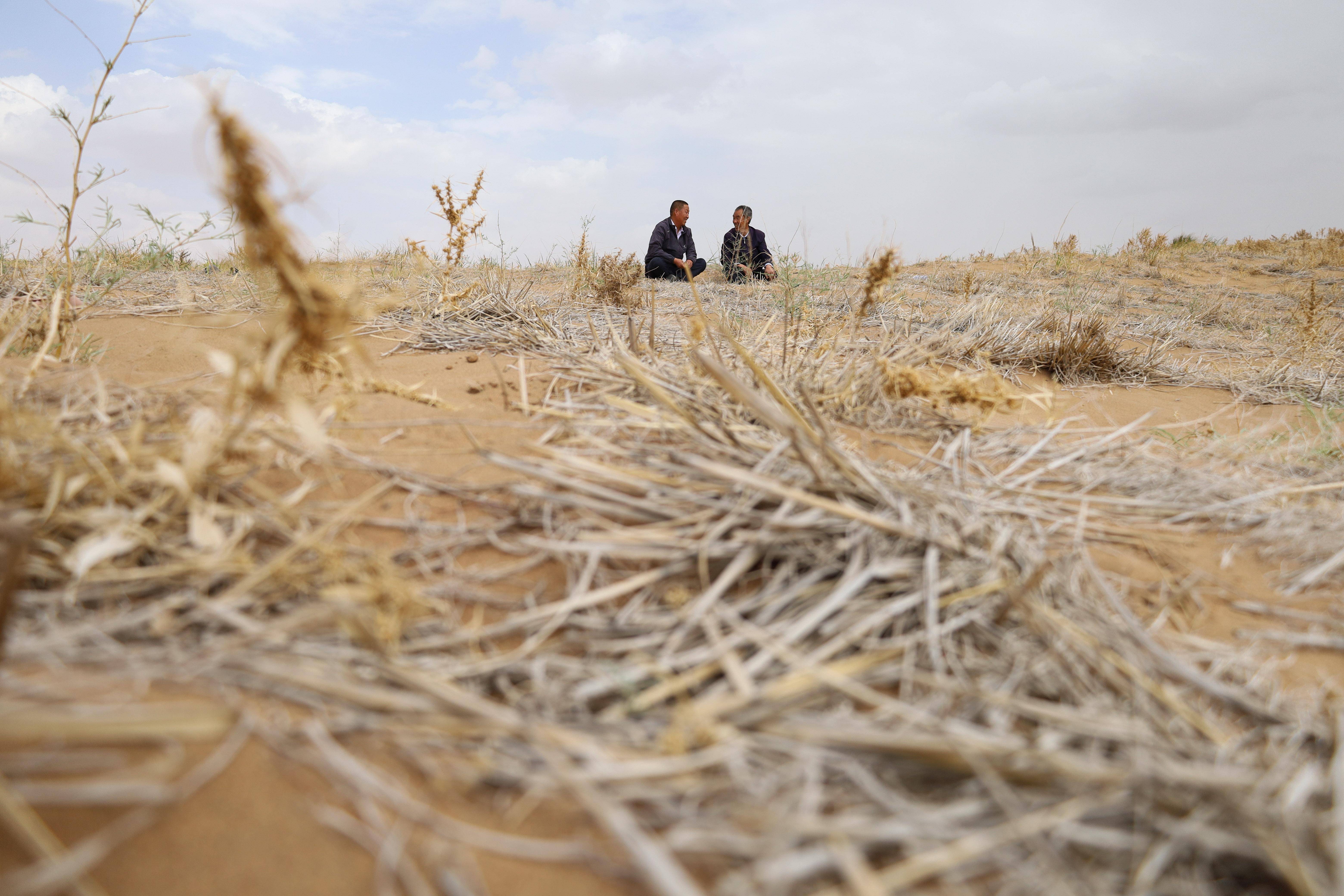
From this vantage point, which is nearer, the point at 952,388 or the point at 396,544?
the point at 396,544

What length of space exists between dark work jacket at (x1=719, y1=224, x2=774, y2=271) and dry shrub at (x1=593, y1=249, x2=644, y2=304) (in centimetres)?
316

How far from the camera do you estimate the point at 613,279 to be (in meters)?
5.87

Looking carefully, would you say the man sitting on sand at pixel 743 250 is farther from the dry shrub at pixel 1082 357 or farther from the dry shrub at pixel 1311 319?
the dry shrub at pixel 1311 319

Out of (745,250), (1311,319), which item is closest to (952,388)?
(1311,319)

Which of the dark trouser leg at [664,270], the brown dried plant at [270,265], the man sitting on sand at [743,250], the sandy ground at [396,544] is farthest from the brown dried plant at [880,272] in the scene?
the dark trouser leg at [664,270]

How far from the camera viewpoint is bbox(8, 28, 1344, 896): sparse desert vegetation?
0.93m

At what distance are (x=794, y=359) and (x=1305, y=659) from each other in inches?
78.8

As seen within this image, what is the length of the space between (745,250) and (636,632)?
9371 mm

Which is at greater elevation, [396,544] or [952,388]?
[952,388]

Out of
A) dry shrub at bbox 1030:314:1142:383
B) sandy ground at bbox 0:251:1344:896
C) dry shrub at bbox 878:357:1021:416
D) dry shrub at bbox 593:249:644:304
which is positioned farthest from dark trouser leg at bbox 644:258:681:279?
dry shrub at bbox 878:357:1021:416

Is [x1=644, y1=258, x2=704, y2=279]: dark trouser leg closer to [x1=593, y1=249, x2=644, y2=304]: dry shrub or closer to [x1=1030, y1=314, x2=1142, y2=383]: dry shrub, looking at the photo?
[x1=593, y1=249, x2=644, y2=304]: dry shrub

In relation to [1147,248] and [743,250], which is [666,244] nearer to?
[743,250]

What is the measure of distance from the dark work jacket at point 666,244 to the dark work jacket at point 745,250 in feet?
1.96

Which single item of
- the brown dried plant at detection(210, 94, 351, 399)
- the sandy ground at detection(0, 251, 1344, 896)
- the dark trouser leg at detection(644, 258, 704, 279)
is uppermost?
the dark trouser leg at detection(644, 258, 704, 279)
